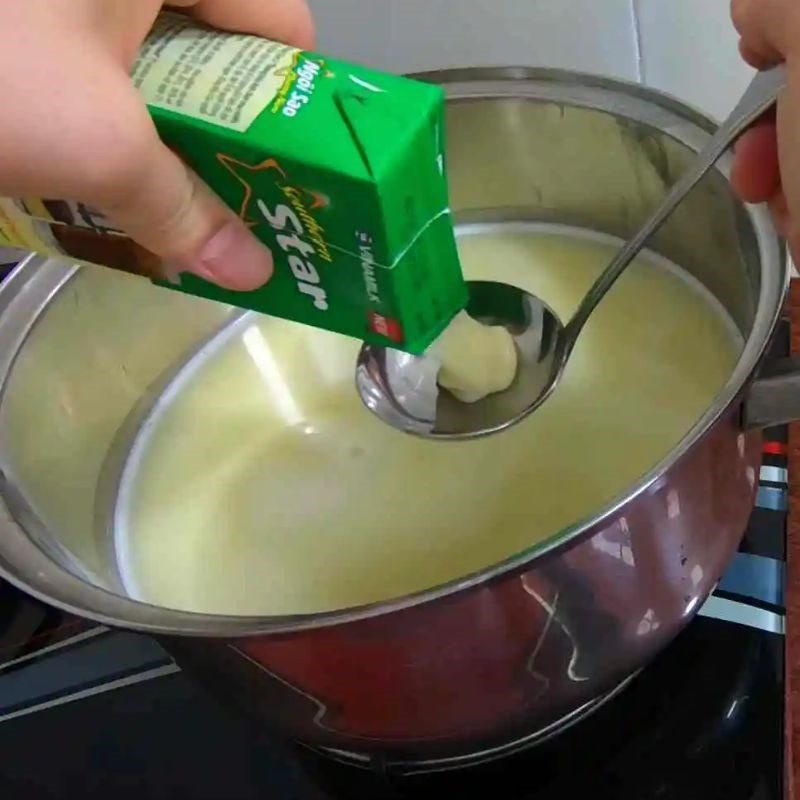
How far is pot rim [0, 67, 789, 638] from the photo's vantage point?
1.13 feet

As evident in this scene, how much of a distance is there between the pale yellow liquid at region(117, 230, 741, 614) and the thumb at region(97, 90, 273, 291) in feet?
0.58

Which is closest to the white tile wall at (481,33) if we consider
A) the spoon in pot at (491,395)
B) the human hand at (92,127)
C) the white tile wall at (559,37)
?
the white tile wall at (559,37)

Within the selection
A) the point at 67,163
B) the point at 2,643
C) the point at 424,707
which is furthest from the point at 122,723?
the point at 67,163

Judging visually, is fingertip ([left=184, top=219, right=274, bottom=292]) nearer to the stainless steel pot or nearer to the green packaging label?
the green packaging label

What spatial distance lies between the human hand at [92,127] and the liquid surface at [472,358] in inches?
7.0

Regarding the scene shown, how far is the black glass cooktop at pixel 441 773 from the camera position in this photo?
0.47 meters

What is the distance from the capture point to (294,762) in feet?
1.65

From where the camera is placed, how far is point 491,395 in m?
0.57

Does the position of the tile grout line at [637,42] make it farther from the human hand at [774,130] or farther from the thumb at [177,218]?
the thumb at [177,218]

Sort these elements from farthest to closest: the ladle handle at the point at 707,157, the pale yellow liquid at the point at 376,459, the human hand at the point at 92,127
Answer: the pale yellow liquid at the point at 376,459
the ladle handle at the point at 707,157
the human hand at the point at 92,127

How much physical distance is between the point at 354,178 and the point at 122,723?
0.31 metres

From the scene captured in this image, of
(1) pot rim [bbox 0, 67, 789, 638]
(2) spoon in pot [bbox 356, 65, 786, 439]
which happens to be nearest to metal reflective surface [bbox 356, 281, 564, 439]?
(2) spoon in pot [bbox 356, 65, 786, 439]

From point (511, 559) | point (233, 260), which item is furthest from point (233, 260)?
point (511, 559)

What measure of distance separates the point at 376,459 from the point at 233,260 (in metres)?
0.21
